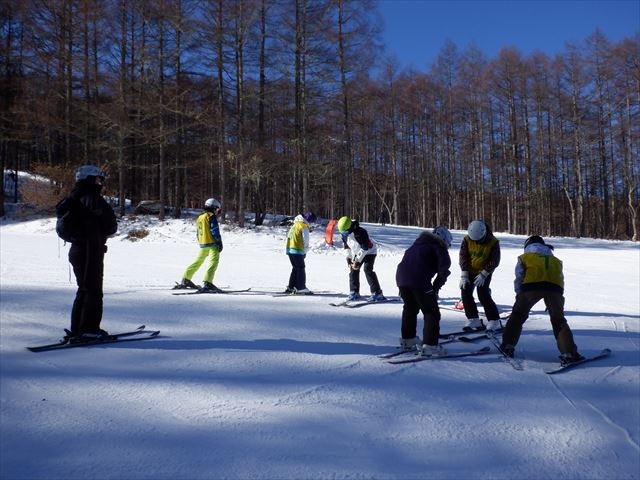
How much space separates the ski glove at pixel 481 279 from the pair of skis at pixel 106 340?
13.9 ft

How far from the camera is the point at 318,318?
688cm

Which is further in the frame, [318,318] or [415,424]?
[318,318]

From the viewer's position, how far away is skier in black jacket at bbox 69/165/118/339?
497cm

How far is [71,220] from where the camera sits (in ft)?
16.1

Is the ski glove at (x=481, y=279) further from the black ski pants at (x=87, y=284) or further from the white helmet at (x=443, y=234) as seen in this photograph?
the black ski pants at (x=87, y=284)

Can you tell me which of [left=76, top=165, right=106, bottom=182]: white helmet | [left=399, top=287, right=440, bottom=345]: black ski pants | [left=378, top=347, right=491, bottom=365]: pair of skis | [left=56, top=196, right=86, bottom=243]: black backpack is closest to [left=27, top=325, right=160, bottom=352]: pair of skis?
[left=56, top=196, right=86, bottom=243]: black backpack

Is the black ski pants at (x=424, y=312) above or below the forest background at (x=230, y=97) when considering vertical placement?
below

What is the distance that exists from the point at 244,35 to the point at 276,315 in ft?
57.0

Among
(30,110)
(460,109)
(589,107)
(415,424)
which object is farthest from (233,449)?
(460,109)

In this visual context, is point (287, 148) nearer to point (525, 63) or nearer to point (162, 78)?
point (162, 78)

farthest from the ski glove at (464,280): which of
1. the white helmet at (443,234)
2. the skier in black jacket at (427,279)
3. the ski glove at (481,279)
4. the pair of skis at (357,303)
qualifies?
the pair of skis at (357,303)

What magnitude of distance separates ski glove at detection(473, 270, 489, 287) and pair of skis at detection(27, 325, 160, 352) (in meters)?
4.23

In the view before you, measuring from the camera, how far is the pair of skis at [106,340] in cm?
488

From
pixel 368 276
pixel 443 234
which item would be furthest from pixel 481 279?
pixel 368 276
